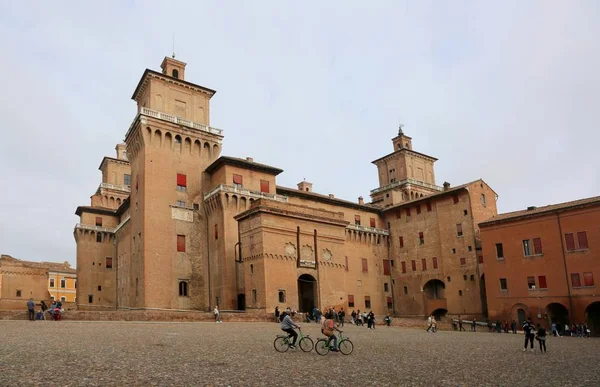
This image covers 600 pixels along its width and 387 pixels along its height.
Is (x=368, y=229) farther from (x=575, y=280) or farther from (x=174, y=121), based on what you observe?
(x=174, y=121)

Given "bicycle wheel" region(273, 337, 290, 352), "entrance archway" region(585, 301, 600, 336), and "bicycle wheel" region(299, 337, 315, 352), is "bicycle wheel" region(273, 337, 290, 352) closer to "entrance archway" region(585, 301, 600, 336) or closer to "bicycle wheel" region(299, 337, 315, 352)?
"bicycle wheel" region(299, 337, 315, 352)

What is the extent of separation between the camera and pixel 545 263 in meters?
44.1

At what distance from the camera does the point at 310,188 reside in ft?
230

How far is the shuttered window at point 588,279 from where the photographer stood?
41.0 meters

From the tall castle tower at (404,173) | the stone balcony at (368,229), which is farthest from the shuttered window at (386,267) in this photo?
the tall castle tower at (404,173)

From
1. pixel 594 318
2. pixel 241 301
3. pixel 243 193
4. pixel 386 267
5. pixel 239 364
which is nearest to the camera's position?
pixel 239 364

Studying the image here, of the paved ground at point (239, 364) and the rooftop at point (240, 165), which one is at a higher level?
the rooftop at point (240, 165)

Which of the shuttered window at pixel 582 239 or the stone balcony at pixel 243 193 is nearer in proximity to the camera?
the shuttered window at pixel 582 239

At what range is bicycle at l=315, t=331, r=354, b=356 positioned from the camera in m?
17.2

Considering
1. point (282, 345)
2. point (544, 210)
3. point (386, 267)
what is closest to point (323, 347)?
point (282, 345)

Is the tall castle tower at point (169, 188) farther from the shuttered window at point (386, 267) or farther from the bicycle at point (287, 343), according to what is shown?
the bicycle at point (287, 343)

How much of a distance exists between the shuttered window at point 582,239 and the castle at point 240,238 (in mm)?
11804

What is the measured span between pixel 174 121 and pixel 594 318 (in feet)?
143

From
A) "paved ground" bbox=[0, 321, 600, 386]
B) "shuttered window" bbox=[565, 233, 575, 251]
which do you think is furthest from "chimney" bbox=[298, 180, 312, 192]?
"paved ground" bbox=[0, 321, 600, 386]
